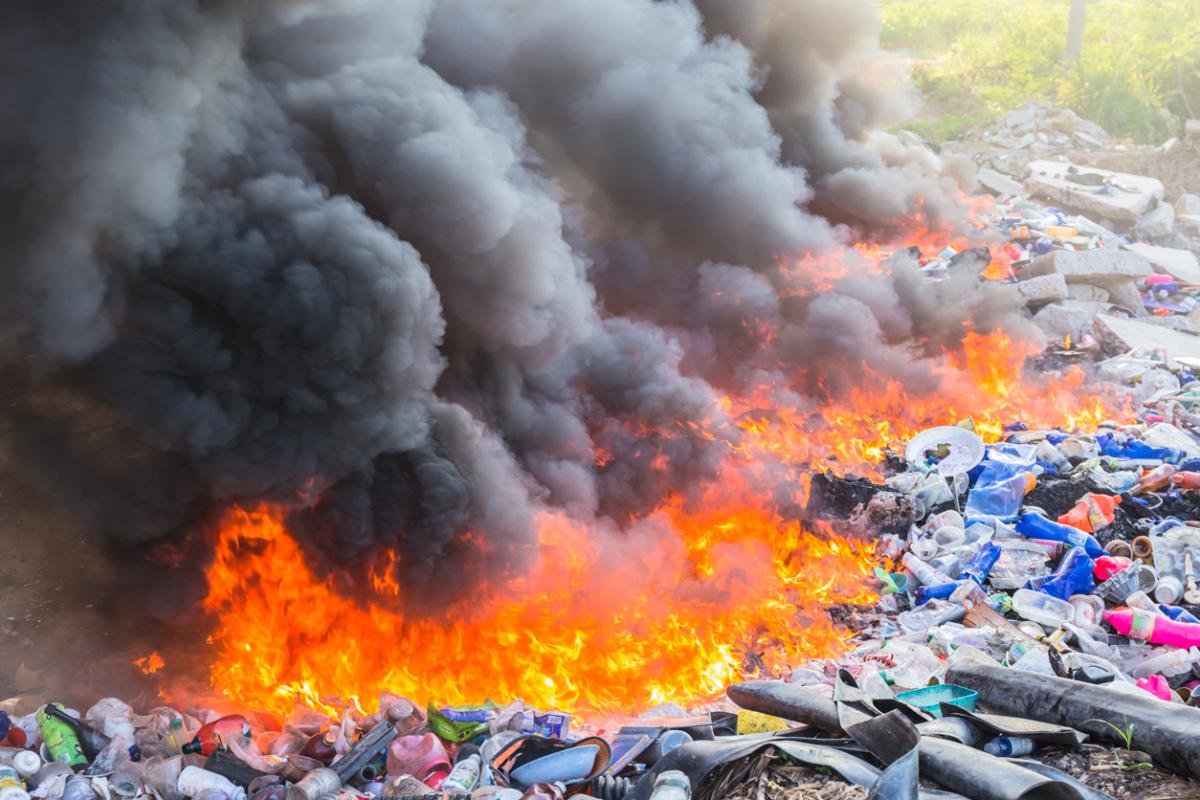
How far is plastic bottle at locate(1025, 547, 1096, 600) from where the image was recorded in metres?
6.91

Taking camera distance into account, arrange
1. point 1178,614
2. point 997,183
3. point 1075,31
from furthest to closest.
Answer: point 1075,31, point 997,183, point 1178,614

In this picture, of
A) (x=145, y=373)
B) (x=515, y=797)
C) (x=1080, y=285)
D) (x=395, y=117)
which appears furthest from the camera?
(x=1080, y=285)

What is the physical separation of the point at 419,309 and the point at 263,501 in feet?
5.46

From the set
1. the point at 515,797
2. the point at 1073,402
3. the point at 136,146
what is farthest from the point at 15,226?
the point at 1073,402

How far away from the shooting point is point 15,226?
5664 millimetres

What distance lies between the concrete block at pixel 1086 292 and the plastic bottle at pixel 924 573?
264 inches

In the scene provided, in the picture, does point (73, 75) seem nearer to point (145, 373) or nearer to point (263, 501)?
point (145, 373)

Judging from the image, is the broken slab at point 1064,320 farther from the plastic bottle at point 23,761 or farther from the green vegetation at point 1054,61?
the plastic bottle at point 23,761

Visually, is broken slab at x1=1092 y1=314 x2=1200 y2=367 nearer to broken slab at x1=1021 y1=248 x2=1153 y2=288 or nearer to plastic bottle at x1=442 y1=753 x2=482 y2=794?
broken slab at x1=1021 y1=248 x2=1153 y2=288

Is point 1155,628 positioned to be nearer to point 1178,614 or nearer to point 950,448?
point 1178,614

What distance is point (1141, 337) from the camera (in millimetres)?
11547

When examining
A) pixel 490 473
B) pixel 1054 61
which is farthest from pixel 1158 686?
pixel 1054 61

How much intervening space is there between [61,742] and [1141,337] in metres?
11.7

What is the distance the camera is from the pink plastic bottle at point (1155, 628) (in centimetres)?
619
